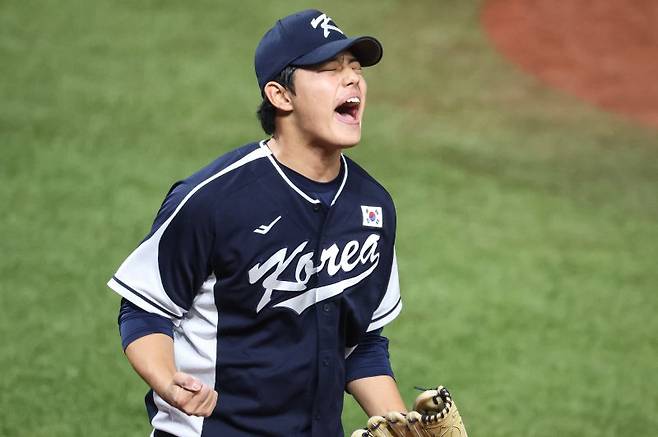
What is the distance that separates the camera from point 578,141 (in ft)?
31.9

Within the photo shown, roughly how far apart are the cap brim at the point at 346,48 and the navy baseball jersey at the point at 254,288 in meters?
0.31

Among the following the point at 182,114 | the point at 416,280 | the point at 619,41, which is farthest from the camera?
the point at 619,41

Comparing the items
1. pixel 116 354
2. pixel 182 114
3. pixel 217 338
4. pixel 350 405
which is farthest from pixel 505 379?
pixel 182 114

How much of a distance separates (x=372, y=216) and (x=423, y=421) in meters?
0.66

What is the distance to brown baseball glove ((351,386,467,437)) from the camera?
11.3ft

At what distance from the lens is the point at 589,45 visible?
36.8 ft

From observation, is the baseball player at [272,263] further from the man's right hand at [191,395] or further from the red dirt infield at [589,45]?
the red dirt infield at [589,45]

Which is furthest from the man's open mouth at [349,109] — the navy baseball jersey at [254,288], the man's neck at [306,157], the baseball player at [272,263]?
the navy baseball jersey at [254,288]

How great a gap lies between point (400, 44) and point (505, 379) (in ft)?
16.6

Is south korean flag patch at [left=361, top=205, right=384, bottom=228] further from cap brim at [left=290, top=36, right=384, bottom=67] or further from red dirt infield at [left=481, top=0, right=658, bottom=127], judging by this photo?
red dirt infield at [left=481, top=0, right=658, bottom=127]

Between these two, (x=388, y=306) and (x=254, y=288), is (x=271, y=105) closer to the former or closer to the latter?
(x=254, y=288)

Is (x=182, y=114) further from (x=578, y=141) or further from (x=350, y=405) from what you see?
(x=350, y=405)

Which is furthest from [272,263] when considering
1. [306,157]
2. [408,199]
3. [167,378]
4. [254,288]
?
[408,199]

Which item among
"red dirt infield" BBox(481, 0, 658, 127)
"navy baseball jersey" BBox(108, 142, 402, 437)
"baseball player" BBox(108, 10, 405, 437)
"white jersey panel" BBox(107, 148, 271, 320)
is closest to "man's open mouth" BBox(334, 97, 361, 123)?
"baseball player" BBox(108, 10, 405, 437)
